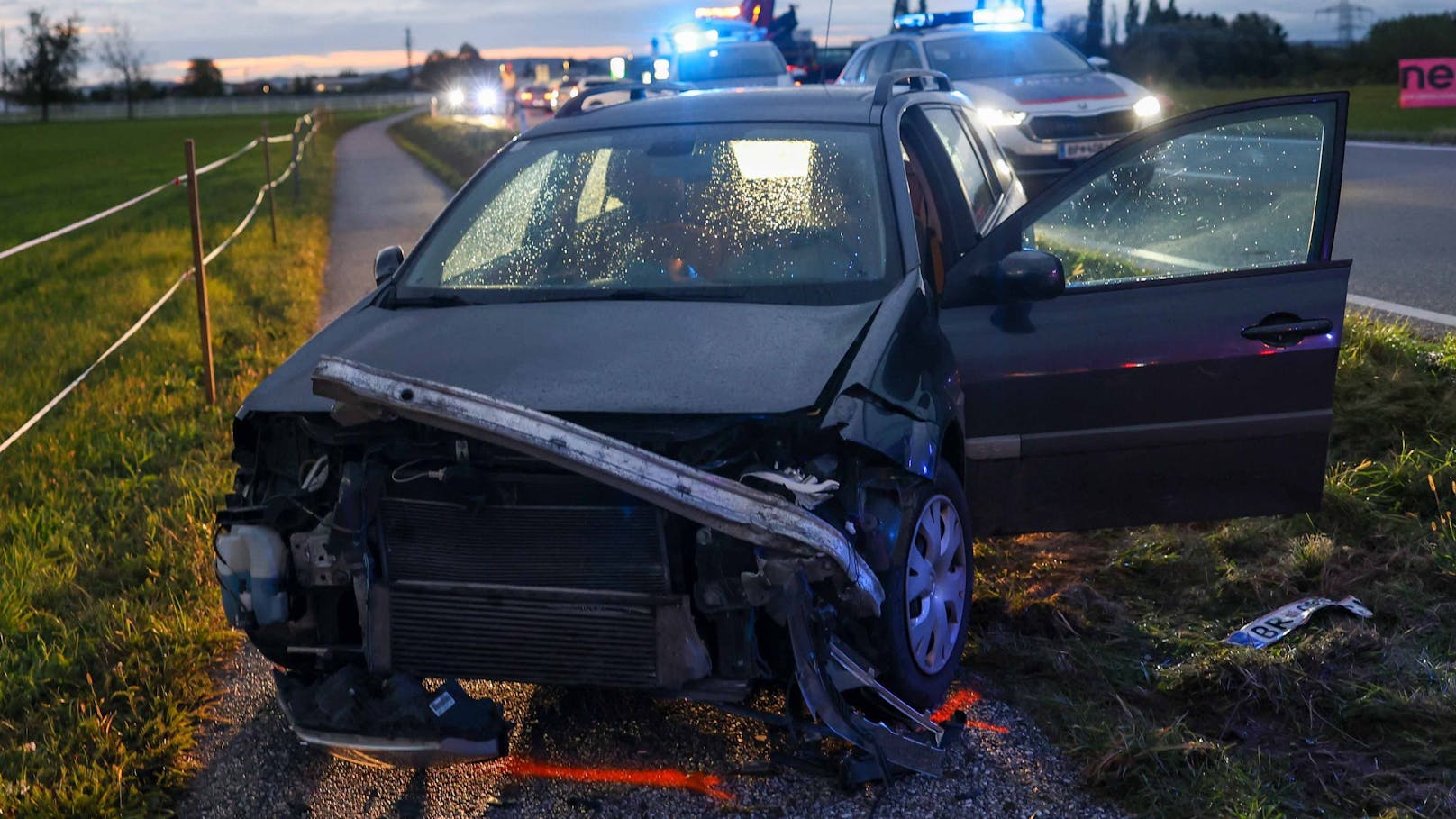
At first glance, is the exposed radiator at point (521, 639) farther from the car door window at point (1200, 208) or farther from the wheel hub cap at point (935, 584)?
the car door window at point (1200, 208)

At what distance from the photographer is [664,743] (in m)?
3.59

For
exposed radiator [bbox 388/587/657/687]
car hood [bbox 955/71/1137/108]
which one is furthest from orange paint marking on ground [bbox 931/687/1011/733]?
car hood [bbox 955/71/1137/108]

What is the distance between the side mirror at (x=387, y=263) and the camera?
15.2 feet

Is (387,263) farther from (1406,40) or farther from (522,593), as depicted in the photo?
(1406,40)

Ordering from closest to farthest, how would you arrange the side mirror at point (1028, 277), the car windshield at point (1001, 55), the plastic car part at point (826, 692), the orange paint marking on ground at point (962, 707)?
the plastic car part at point (826, 692) < the orange paint marking on ground at point (962, 707) < the side mirror at point (1028, 277) < the car windshield at point (1001, 55)

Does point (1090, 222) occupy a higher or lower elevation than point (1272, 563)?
higher

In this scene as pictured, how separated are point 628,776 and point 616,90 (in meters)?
2.78

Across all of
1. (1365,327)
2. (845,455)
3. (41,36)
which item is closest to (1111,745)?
(845,455)

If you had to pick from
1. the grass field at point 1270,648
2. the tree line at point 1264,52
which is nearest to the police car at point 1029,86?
the grass field at point 1270,648

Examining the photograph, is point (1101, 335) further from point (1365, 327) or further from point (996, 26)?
point (996, 26)

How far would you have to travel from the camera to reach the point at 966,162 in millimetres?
5438

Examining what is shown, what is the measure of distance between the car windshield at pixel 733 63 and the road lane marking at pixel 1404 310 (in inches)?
544

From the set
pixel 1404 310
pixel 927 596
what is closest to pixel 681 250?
pixel 927 596

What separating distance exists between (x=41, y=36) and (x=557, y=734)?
136 m
